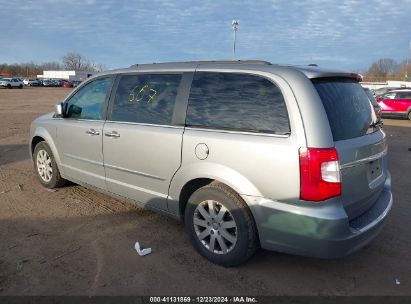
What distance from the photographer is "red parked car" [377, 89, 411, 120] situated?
19.8m

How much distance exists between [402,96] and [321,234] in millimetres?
19819

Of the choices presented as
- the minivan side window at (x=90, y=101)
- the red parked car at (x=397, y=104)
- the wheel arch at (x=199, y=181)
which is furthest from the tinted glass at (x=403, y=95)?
the wheel arch at (x=199, y=181)

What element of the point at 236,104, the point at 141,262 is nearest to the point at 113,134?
the point at 141,262

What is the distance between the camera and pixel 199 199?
369 centimetres

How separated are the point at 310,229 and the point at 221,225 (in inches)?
34.4

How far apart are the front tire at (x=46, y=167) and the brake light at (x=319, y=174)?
397 centimetres

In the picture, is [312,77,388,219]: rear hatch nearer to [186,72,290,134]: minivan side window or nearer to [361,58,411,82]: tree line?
[186,72,290,134]: minivan side window

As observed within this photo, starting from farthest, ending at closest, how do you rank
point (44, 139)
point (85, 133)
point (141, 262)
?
point (44, 139)
point (85, 133)
point (141, 262)

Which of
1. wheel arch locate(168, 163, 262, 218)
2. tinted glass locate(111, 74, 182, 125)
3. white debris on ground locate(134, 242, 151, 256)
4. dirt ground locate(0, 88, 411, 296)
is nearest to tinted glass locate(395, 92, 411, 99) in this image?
dirt ground locate(0, 88, 411, 296)

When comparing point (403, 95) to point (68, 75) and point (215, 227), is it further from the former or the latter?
point (68, 75)

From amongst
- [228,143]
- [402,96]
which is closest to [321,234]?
[228,143]

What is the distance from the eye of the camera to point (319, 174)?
298 cm

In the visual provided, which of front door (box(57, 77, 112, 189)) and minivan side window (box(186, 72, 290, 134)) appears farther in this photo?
front door (box(57, 77, 112, 189))

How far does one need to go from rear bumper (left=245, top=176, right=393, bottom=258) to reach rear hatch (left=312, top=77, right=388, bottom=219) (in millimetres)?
154
